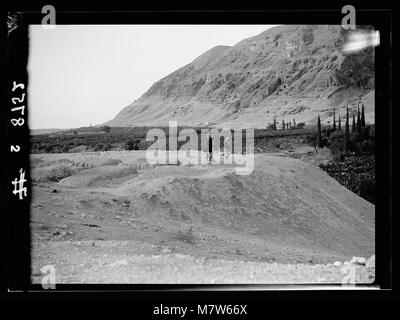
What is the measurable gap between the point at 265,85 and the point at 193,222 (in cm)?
218

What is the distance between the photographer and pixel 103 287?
3.95 m

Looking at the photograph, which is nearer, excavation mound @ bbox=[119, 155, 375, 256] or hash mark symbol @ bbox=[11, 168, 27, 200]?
hash mark symbol @ bbox=[11, 168, 27, 200]

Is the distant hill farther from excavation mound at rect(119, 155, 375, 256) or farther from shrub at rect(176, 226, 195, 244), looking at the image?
shrub at rect(176, 226, 195, 244)

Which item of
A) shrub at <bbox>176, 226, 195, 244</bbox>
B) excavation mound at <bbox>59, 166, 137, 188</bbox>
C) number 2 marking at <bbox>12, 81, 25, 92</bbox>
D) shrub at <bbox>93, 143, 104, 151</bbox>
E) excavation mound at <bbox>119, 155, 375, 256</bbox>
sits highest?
number 2 marking at <bbox>12, 81, 25, 92</bbox>

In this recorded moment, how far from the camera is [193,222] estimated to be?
4.66 m

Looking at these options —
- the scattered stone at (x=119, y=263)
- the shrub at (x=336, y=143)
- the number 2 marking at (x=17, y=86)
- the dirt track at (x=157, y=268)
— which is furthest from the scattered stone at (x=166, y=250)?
the shrub at (x=336, y=143)

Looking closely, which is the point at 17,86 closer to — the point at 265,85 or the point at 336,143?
the point at 265,85

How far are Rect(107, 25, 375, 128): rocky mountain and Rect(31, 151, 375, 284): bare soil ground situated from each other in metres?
0.62

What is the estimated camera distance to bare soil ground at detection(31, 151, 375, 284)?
404 centimetres

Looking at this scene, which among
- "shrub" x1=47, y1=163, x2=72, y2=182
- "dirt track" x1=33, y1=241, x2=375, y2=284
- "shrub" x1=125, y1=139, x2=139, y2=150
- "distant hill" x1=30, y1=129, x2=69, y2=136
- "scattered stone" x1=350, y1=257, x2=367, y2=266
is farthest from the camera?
"shrub" x1=125, y1=139, x2=139, y2=150

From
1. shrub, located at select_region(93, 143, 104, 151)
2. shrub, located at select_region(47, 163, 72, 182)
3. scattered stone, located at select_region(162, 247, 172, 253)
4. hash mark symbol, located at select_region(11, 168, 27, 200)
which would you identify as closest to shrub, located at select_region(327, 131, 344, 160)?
scattered stone, located at select_region(162, 247, 172, 253)
